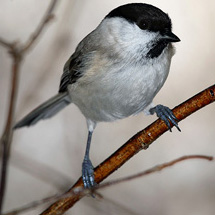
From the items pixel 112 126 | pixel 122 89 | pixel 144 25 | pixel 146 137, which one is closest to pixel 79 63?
pixel 122 89

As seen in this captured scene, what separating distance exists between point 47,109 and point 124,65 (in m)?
0.73

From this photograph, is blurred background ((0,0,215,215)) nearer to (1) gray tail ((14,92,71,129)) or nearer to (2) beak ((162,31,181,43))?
(1) gray tail ((14,92,71,129))

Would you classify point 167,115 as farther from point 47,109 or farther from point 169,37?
point 47,109

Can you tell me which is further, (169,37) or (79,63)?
(79,63)

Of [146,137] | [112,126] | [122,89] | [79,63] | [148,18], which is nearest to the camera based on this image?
[146,137]

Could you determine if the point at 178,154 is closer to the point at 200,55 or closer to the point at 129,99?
the point at 200,55

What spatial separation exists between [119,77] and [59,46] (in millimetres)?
1349

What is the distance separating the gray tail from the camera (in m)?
2.26

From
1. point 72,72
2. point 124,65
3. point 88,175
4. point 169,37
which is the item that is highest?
point 169,37

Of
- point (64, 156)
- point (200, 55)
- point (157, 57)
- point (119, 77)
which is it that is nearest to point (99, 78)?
point (119, 77)

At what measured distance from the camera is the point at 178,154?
2.93 m

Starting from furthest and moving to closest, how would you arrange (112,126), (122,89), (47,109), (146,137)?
(112,126) → (47,109) → (122,89) → (146,137)

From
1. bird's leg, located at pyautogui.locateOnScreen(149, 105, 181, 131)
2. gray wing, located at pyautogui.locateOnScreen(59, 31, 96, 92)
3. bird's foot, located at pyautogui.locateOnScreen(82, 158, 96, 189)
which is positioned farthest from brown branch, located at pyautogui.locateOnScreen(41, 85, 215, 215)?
gray wing, located at pyautogui.locateOnScreen(59, 31, 96, 92)

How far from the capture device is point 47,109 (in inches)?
92.4
